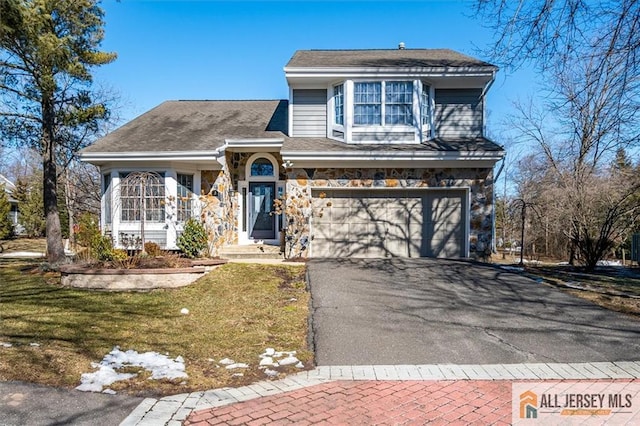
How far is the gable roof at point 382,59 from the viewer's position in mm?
12477

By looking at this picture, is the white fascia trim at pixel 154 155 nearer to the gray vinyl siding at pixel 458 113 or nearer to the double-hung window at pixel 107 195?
the double-hung window at pixel 107 195

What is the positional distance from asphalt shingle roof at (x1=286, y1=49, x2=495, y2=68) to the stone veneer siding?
3.23 meters

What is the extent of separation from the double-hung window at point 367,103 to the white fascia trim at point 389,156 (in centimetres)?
155

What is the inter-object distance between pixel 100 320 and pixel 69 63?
7.74 m

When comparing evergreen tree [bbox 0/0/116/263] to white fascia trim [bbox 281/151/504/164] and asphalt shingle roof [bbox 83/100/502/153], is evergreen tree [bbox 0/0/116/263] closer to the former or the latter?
asphalt shingle roof [bbox 83/100/502/153]

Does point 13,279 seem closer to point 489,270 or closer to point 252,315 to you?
point 252,315

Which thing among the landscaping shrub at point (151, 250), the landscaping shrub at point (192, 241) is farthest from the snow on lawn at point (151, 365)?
the landscaping shrub at point (192, 241)

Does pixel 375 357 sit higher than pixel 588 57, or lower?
lower

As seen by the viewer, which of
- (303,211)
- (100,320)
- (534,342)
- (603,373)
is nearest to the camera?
(603,373)

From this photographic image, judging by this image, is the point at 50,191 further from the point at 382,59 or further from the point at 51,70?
the point at 382,59

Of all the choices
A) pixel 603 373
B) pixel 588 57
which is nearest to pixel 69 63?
pixel 588 57

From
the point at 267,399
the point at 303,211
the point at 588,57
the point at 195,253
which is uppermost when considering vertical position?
the point at 588,57

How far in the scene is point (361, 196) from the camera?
12.1 metres

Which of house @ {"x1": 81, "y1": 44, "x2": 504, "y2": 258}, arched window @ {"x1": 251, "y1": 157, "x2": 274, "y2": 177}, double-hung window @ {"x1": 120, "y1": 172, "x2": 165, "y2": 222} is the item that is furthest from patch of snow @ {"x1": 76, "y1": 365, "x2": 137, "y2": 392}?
arched window @ {"x1": 251, "y1": 157, "x2": 274, "y2": 177}
